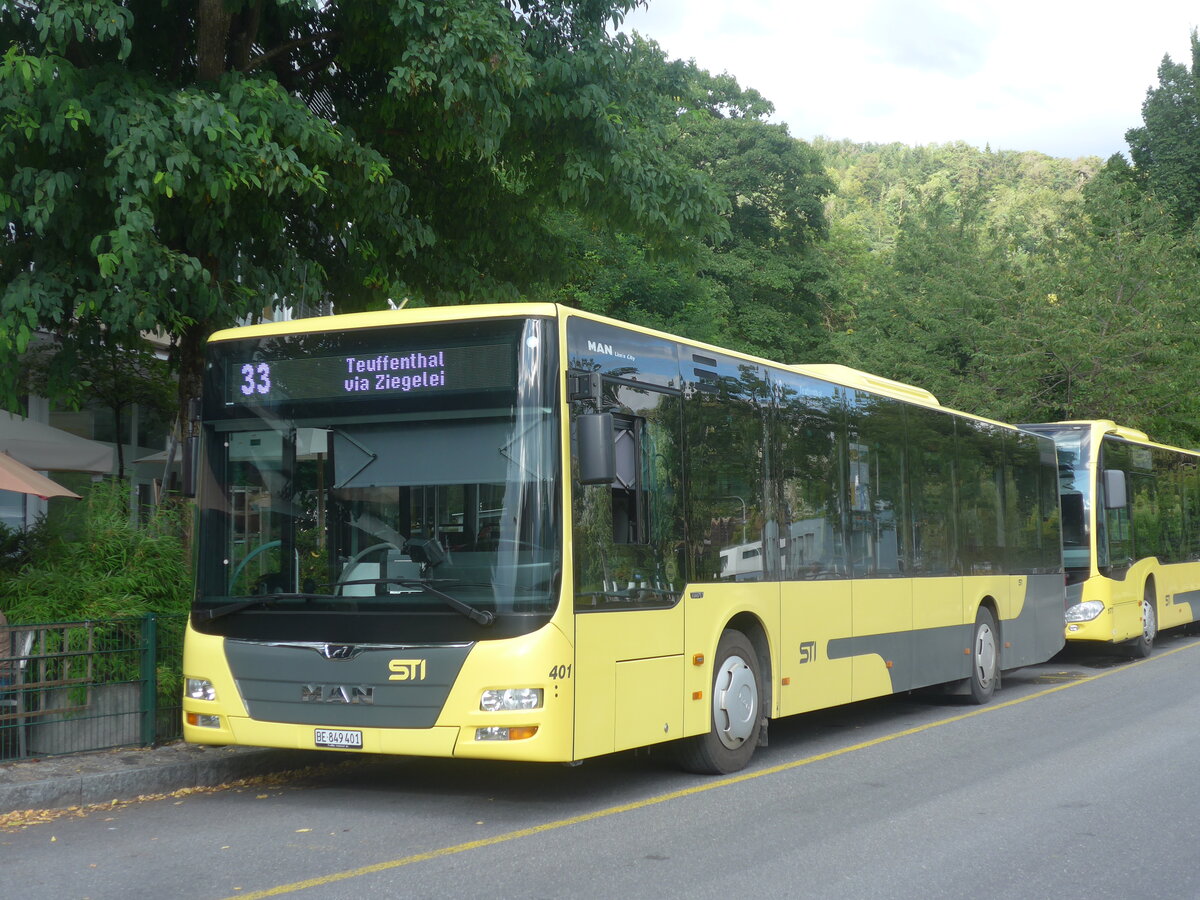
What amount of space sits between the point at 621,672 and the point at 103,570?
193 inches

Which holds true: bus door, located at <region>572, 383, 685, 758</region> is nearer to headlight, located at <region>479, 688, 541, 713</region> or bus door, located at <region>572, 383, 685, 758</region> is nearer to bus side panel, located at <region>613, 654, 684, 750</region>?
bus side panel, located at <region>613, 654, 684, 750</region>

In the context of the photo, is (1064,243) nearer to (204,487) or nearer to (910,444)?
(910,444)

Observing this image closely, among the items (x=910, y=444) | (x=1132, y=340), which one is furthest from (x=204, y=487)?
(x=1132, y=340)

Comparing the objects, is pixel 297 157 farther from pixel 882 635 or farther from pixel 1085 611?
pixel 1085 611

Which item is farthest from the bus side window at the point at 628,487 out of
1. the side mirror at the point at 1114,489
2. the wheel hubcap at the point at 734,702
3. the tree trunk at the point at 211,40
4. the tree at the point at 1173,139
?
the tree at the point at 1173,139

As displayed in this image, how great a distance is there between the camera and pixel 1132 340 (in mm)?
31328

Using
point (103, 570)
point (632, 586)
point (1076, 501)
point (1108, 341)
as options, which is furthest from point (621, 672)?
point (1108, 341)

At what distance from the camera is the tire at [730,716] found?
9.69 m

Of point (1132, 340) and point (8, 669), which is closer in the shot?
point (8, 669)

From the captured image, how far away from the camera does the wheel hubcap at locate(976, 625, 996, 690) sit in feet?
49.3

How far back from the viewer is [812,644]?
36.7ft

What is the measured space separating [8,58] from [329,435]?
389 cm

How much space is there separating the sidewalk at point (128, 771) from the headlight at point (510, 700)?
2.70 meters

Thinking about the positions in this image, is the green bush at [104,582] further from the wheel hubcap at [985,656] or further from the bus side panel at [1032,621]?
the bus side panel at [1032,621]
